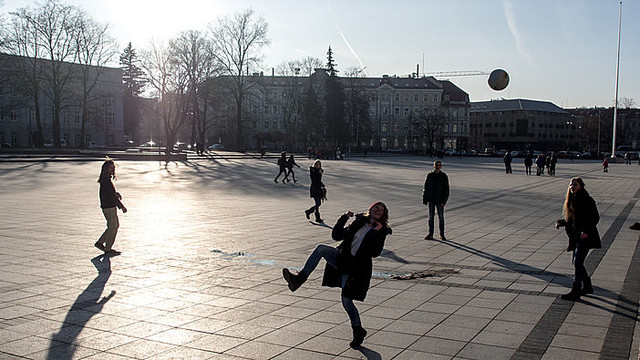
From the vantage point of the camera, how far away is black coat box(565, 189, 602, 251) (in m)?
6.97

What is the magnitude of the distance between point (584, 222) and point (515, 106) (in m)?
145

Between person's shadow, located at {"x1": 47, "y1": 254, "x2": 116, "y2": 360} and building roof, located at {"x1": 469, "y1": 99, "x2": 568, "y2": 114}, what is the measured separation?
146m

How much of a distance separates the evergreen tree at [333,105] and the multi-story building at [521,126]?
221 feet

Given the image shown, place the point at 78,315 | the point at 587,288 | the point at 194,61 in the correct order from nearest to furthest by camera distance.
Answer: the point at 78,315 < the point at 587,288 < the point at 194,61

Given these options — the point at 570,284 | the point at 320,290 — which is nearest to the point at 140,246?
the point at 320,290

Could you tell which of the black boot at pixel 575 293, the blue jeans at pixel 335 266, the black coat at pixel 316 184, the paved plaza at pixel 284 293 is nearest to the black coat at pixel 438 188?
the paved plaza at pixel 284 293

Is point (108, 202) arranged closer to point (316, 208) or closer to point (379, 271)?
point (379, 271)

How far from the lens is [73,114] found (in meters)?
84.2

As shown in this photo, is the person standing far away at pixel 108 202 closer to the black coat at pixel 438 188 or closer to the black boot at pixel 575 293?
the black coat at pixel 438 188

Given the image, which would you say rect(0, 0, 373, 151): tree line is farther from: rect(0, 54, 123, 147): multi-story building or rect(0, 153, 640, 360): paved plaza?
rect(0, 153, 640, 360): paved plaza

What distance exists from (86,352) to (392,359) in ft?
9.21

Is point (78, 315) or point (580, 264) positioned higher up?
point (580, 264)

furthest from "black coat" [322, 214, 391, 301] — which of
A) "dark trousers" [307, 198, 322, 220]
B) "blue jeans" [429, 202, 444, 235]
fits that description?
"dark trousers" [307, 198, 322, 220]

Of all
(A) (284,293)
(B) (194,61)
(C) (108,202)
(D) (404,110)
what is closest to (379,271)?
(A) (284,293)
